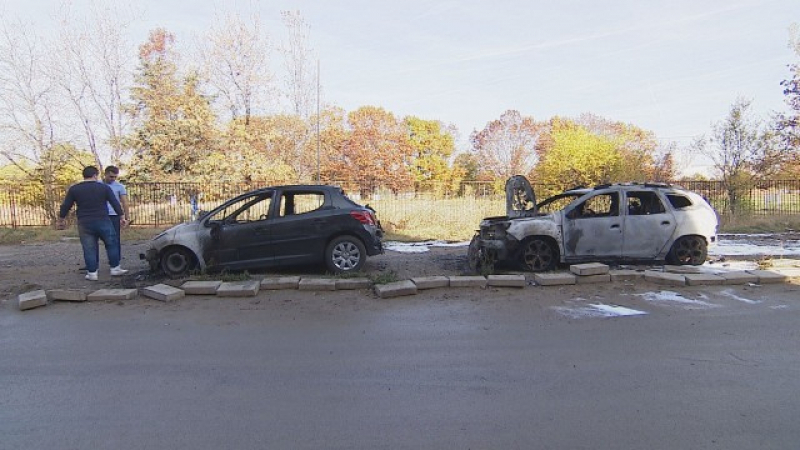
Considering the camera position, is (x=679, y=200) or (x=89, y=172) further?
(x=679, y=200)

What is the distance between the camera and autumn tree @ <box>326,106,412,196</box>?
42.4 metres

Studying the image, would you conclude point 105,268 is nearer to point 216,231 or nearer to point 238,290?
point 216,231

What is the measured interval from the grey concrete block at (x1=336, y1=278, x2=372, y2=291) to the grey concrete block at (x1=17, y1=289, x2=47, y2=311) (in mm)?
3944

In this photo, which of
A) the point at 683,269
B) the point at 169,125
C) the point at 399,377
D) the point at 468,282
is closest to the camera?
the point at 399,377

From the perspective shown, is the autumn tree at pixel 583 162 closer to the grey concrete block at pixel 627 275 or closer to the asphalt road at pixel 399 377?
the grey concrete block at pixel 627 275

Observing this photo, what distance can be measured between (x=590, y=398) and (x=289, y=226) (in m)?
5.61

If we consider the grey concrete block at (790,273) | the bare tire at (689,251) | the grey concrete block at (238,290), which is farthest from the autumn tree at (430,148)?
the grey concrete block at (238,290)

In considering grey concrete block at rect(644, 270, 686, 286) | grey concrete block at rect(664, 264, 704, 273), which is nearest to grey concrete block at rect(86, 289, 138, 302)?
grey concrete block at rect(644, 270, 686, 286)

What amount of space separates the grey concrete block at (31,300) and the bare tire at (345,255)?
393cm

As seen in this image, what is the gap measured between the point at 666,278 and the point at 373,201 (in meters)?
11.2

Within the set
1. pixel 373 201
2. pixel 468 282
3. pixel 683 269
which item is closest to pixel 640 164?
pixel 373 201

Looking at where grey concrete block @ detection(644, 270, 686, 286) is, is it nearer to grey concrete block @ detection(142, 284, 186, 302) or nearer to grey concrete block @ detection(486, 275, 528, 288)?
grey concrete block @ detection(486, 275, 528, 288)

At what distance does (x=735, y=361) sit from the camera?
4.19m

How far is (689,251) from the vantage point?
837 centimetres
